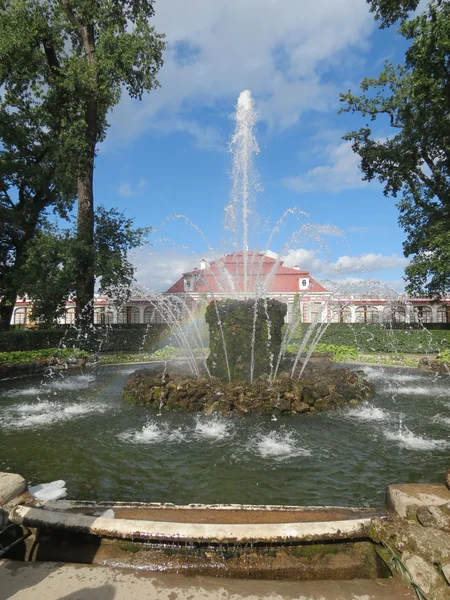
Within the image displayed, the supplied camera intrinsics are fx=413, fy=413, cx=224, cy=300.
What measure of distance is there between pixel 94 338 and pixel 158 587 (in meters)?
17.9

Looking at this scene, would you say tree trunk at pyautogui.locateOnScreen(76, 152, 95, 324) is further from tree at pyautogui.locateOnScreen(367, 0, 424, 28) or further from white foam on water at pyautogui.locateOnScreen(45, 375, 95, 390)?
tree at pyautogui.locateOnScreen(367, 0, 424, 28)

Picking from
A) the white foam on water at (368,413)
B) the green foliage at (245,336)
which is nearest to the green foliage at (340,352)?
the green foliage at (245,336)

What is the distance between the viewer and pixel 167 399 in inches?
299

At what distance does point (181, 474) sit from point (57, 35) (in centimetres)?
2177

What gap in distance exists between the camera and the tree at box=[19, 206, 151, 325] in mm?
17422

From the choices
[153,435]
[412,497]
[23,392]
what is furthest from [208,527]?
[23,392]

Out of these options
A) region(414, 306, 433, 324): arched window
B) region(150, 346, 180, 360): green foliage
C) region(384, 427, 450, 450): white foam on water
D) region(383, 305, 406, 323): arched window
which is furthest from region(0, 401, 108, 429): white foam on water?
region(414, 306, 433, 324): arched window

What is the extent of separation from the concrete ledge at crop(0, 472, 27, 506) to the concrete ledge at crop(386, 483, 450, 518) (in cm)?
299

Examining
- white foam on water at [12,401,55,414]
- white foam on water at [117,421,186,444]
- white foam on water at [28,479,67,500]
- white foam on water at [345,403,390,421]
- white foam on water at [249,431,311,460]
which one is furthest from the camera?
white foam on water at [12,401,55,414]

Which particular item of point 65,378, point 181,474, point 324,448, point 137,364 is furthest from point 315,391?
point 137,364

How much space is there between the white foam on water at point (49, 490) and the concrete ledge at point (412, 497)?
2926 millimetres

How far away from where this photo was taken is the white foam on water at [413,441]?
17.8 feet

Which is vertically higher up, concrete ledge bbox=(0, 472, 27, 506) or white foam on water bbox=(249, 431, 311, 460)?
concrete ledge bbox=(0, 472, 27, 506)

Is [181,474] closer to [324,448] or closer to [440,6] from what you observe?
[324,448]
